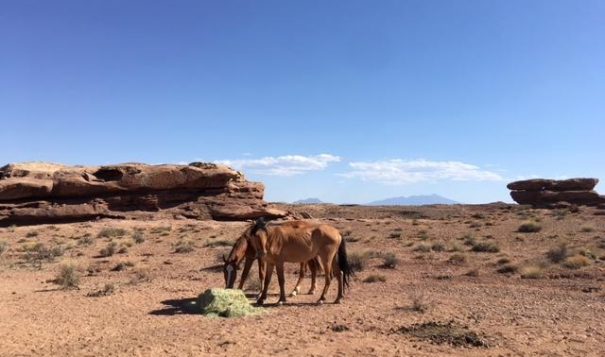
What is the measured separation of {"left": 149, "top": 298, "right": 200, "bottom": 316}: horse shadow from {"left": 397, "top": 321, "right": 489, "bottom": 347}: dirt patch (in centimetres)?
421

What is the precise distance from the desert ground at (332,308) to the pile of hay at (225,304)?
25 centimetres

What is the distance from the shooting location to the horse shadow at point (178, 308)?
393 inches

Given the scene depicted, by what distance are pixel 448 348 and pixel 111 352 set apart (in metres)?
4.99

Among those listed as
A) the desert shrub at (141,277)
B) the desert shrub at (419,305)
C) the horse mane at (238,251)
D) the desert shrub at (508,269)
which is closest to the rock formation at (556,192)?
the desert shrub at (508,269)

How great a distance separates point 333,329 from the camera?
334 inches

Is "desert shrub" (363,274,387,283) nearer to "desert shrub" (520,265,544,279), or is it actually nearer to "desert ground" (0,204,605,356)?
"desert ground" (0,204,605,356)

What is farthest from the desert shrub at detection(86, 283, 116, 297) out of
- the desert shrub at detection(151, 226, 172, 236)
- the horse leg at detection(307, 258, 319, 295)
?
the desert shrub at detection(151, 226, 172, 236)

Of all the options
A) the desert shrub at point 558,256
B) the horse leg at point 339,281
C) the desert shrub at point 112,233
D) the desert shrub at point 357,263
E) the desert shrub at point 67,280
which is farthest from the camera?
the desert shrub at point 112,233

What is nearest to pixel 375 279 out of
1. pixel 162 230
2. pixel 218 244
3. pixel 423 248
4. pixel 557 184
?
pixel 423 248

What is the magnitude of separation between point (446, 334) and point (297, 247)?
401 centimetres

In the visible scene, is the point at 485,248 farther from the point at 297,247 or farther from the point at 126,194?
the point at 126,194

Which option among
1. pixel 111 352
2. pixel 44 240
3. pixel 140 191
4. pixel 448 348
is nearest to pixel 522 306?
pixel 448 348

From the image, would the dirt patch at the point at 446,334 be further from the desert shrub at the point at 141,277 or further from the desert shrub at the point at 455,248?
the desert shrub at the point at 455,248

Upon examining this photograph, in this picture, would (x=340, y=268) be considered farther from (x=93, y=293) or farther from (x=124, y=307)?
(x=93, y=293)
